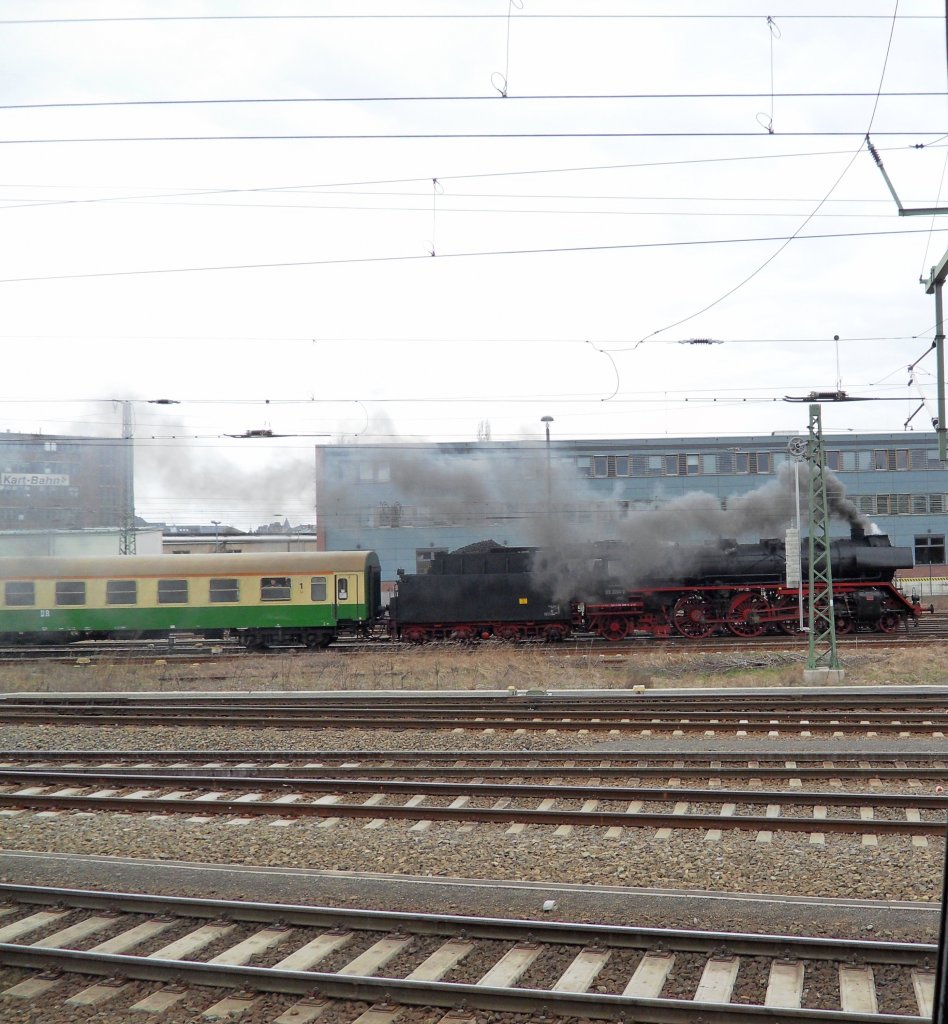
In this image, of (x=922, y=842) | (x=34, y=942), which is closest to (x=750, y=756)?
(x=922, y=842)

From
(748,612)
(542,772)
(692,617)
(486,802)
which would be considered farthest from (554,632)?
(486,802)

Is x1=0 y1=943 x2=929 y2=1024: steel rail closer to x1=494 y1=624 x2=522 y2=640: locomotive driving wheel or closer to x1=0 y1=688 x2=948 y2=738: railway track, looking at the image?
x1=0 y1=688 x2=948 y2=738: railway track

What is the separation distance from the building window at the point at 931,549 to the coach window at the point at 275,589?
34777 millimetres

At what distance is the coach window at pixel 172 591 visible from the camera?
26719mm

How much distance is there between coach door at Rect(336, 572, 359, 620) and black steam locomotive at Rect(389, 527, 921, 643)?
115 cm

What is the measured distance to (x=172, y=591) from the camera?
1053 inches

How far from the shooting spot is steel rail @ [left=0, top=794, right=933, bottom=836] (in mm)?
8327

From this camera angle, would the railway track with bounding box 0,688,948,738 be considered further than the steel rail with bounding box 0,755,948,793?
Yes

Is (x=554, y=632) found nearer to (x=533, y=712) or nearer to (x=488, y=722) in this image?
(x=533, y=712)

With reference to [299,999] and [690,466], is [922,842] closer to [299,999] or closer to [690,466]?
[299,999]

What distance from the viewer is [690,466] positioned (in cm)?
4653

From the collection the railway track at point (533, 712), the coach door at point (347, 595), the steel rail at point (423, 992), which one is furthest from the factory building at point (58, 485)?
the steel rail at point (423, 992)

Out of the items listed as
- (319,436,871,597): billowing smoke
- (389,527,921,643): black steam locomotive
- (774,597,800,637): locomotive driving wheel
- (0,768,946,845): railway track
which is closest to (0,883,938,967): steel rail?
(0,768,946,845): railway track

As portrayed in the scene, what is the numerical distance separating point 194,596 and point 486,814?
19.5m
